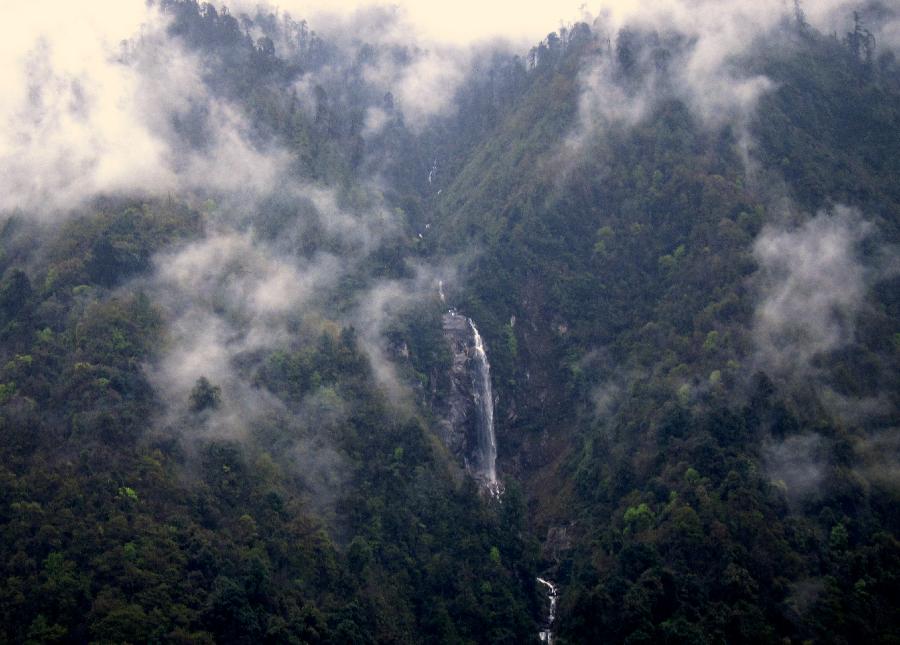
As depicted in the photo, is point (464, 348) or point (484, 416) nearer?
point (484, 416)

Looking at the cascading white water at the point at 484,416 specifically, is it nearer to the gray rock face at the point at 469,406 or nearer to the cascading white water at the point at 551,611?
the gray rock face at the point at 469,406

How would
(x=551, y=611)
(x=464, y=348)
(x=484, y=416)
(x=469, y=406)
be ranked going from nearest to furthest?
1. (x=551, y=611)
2. (x=469, y=406)
3. (x=484, y=416)
4. (x=464, y=348)

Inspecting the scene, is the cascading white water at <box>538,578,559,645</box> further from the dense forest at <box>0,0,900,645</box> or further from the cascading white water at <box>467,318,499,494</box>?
the cascading white water at <box>467,318,499,494</box>

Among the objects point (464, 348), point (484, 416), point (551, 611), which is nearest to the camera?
point (551, 611)

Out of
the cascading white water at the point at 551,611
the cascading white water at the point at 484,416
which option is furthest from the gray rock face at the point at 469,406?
the cascading white water at the point at 551,611

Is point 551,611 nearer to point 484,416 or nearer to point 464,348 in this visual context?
point 484,416

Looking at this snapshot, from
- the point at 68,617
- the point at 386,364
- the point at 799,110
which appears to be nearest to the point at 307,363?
the point at 386,364

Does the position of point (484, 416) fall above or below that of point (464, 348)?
below

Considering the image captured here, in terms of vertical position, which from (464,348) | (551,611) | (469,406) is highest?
(464,348)

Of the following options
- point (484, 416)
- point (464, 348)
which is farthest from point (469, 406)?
point (464, 348)
